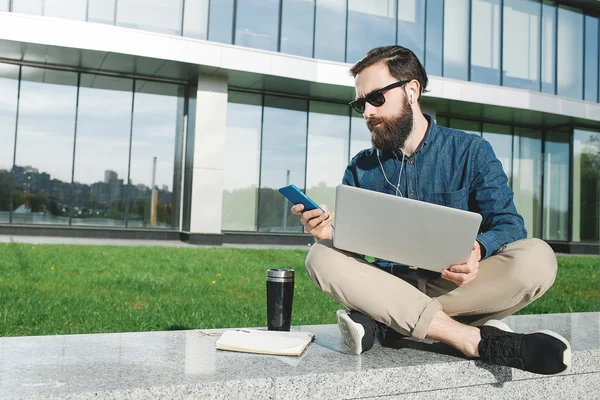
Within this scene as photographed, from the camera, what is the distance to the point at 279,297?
3.29 m

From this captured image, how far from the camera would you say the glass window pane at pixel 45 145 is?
16750 millimetres

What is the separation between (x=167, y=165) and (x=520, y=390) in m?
16.2

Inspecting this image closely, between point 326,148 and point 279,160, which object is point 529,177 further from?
point 279,160

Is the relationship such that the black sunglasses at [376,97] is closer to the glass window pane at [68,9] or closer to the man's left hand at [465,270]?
the man's left hand at [465,270]

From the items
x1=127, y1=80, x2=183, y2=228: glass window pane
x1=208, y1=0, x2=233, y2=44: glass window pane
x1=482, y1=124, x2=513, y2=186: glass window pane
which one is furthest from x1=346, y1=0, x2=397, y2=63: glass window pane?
x1=127, y1=80, x2=183, y2=228: glass window pane

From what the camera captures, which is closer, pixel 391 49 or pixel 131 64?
pixel 391 49

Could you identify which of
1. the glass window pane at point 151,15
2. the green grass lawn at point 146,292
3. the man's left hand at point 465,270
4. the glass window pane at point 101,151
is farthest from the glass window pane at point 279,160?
the man's left hand at point 465,270

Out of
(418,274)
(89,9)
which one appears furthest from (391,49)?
(89,9)

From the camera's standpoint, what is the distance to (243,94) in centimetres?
1891

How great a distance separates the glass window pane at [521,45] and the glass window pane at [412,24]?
3310 millimetres

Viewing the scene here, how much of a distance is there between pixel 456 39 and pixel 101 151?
12.5 m

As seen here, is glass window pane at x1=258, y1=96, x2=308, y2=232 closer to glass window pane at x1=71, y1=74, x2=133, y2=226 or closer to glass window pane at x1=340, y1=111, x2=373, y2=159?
glass window pane at x1=340, y1=111, x2=373, y2=159

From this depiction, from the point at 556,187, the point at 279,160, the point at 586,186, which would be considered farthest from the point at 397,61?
the point at 586,186

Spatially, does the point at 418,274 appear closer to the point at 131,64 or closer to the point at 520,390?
the point at 520,390
